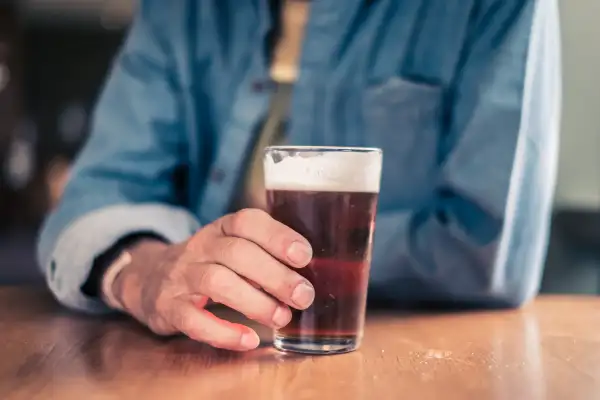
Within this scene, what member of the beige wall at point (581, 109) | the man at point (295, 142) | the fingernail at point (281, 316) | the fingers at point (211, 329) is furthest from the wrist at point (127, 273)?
the beige wall at point (581, 109)

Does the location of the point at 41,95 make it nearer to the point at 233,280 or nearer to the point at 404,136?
the point at 404,136

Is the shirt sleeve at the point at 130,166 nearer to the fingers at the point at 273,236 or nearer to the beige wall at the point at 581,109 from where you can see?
the fingers at the point at 273,236

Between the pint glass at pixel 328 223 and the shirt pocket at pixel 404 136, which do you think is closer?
the pint glass at pixel 328 223

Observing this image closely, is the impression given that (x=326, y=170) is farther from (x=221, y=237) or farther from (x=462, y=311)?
(x=462, y=311)

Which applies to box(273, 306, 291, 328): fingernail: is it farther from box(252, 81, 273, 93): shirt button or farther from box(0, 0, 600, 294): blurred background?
box(0, 0, 600, 294): blurred background

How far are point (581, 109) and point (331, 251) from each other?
5.89 feet

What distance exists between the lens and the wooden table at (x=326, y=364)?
594mm

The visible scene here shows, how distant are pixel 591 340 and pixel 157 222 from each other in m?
0.58

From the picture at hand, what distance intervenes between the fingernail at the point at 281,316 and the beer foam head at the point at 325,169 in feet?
0.39

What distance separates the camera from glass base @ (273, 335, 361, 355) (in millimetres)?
717

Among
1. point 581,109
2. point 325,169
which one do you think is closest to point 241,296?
point 325,169

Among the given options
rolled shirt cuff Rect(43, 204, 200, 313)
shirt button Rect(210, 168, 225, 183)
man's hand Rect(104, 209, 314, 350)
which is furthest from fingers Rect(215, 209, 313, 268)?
shirt button Rect(210, 168, 225, 183)

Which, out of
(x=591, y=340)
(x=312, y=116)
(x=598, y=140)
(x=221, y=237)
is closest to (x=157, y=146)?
(x=312, y=116)

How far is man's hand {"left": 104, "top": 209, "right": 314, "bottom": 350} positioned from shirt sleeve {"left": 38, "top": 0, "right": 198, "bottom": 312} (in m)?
0.23
